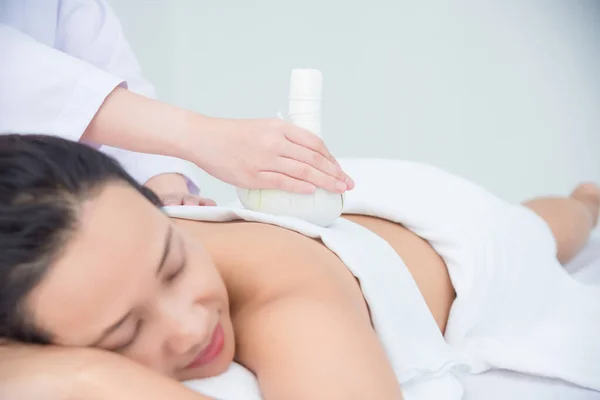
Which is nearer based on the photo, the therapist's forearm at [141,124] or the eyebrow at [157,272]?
the eyebrow at [157,272]

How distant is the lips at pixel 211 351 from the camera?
66 cm

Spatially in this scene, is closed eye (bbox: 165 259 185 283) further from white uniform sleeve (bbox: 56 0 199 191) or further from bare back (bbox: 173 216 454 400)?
white uniform sleeve (bbox: 56 0 199 191)

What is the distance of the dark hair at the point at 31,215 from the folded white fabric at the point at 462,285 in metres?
0.22

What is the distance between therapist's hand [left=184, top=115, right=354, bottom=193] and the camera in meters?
0.80

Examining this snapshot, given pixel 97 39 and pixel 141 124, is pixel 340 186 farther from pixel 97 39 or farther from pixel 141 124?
pixel 97 39

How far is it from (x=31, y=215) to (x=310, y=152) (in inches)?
13.4

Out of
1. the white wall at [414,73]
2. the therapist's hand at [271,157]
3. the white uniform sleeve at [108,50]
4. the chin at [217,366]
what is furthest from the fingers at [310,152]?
the white wall at [414,73]

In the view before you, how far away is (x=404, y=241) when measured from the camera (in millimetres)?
959

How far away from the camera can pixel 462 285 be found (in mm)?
948

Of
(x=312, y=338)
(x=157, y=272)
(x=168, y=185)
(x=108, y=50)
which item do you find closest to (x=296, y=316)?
(x=312, y=338)

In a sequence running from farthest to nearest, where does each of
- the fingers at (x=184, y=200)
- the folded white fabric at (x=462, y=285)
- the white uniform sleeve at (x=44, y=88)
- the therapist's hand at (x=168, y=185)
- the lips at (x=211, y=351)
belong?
the therapist's hand at (x=168, y=185), the fingers at (x=184, y=200), the white uniform sleeve at (x=44, y=88), the folded white fabric at (x=462, y=285), the lips at (x=211, y=351)

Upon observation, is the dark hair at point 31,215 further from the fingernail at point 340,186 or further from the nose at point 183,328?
the fingernail at point 340,186

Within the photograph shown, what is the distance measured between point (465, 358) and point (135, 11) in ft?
4.24

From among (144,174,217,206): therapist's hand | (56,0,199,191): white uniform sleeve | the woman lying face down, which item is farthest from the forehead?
(56,0,199,191): white uniform sleeve
